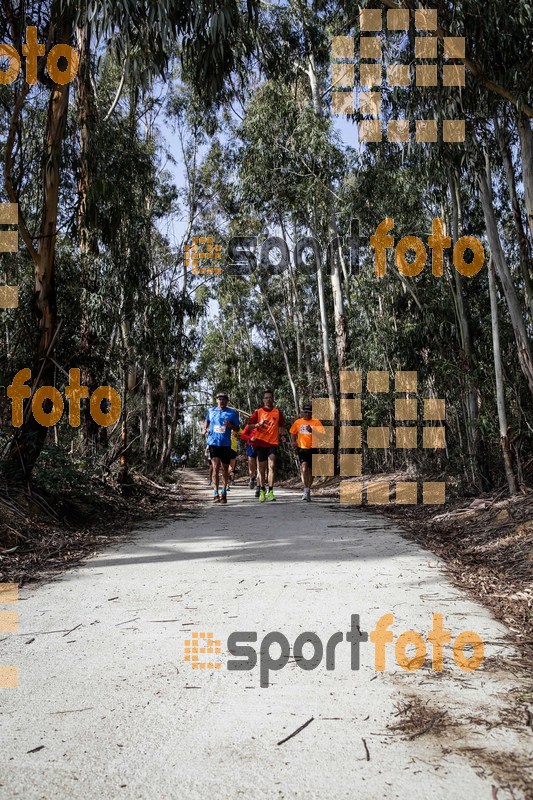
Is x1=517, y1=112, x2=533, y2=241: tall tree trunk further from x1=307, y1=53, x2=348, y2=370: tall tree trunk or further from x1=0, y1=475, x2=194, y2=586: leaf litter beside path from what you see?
x1=307, y1=53, x2=348, y2=370: tall tree trunk

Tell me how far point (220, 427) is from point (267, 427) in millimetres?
777

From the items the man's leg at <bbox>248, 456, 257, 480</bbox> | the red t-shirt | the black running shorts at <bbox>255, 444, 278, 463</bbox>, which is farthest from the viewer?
the man's leg at <bbox>248, 456, 257, 480</bbox>

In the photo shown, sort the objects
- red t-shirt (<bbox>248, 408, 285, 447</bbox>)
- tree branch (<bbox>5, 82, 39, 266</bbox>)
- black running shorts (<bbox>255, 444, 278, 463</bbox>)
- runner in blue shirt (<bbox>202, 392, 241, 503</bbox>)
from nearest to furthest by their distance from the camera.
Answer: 1. tree branch (<bbox>5, 82, 39, 266</bbox>)
2. runner in blue shirt (<bbox>202, 392, 241, 503</bbox>)
3. red t-shirt (<bbox>248, 408, 285, 447</bbox>)
4. black running shorts (<bbox>255, 444, 278, 463</bbox>)

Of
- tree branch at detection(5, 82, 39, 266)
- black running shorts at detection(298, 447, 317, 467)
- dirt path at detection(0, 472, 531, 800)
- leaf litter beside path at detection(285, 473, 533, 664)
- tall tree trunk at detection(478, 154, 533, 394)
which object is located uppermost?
tree branch at detection(5, 82, 39, 266)

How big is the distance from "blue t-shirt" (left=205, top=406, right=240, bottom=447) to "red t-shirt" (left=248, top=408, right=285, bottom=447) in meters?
0.44

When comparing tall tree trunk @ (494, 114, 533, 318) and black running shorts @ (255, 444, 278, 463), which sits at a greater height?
tall tree trunk @ (494, 114, 533, 318)

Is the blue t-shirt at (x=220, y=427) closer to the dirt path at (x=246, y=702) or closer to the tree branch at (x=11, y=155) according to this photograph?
the tree branch at (x=11, y=155)

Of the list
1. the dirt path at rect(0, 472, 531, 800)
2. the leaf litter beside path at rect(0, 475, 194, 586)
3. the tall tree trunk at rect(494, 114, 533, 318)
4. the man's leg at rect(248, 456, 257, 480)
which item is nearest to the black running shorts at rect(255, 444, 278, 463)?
the man's leg at rect(248, 456, 257, 480)

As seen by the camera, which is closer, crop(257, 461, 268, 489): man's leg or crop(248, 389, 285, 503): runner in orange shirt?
crop(248, 389, 285, 503): runner in orange shirt

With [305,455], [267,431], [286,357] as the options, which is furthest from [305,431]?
[286,357]

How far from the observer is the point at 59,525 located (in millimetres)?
7199

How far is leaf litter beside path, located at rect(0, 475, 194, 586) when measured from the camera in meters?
5.55

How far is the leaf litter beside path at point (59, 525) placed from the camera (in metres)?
5.55

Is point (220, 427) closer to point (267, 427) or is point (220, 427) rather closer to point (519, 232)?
point (267, 427)
